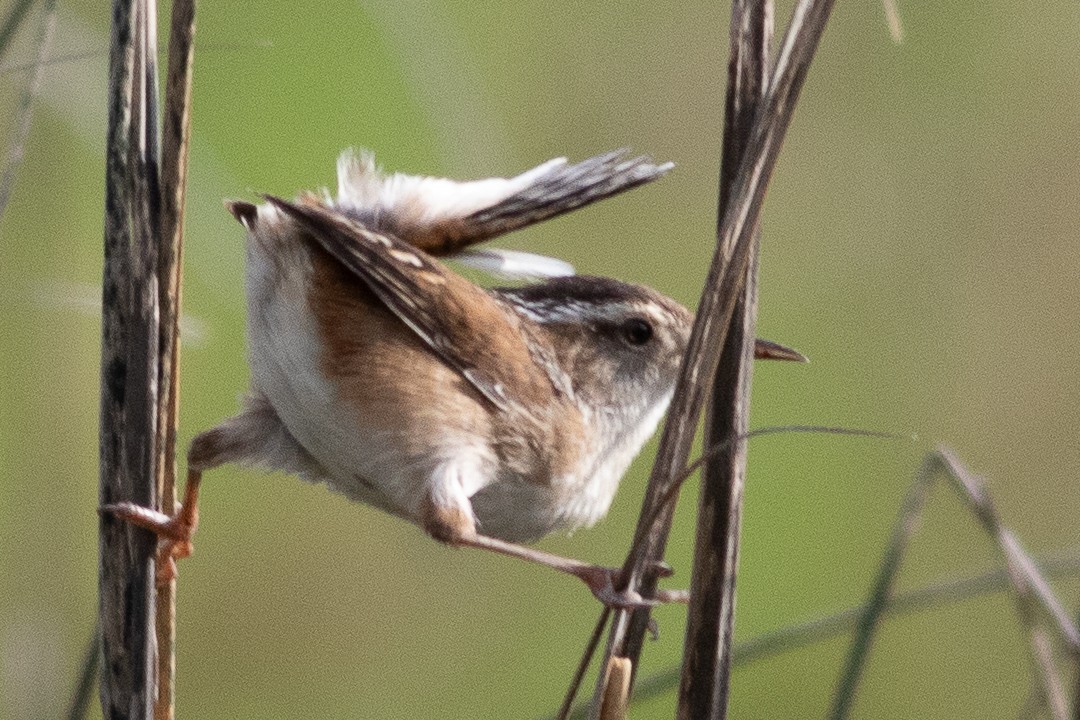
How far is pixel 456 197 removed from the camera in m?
2.65

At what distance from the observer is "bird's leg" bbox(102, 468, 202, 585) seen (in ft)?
6.44

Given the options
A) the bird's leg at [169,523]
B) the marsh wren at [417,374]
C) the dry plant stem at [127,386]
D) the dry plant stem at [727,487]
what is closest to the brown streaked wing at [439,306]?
the marsh wren at [417,374]

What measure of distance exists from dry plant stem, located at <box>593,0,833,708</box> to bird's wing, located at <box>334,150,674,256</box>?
858 millimetres

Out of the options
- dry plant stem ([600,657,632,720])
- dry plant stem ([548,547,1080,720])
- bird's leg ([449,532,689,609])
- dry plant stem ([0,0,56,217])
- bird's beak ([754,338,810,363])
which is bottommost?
dry plant stem ([548,547,1080,720])

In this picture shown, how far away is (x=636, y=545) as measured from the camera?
1745 millimetres

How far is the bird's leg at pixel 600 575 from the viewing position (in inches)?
73.2

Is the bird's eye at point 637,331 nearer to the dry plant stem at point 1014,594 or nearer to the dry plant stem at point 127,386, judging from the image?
the dry plant stem at point 1014,594

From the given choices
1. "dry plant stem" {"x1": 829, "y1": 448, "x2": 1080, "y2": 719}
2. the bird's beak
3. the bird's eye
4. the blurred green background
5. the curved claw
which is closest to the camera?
the curved claw

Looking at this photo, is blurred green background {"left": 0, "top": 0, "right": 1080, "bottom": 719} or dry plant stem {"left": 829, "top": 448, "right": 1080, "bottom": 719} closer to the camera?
dry plant stem {"left": 829, "top": 448, "right": 1080, "bottom": 719}

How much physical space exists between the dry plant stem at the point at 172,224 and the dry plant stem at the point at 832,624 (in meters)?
0.77

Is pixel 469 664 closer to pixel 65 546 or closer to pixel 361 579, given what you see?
pixel 361 579

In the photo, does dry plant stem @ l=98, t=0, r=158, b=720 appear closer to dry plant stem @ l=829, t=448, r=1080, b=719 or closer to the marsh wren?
the marsh wren

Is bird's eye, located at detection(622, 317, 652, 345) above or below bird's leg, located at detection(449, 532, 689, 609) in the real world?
above

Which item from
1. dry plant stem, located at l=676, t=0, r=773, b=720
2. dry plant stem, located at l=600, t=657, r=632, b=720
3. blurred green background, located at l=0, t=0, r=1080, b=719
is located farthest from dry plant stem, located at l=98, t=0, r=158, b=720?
blurred green background, located at l=0, t=0, r=1080, b=719
